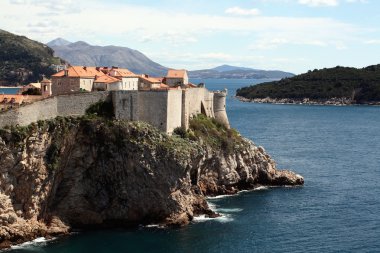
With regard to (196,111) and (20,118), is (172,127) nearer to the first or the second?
(196,111)

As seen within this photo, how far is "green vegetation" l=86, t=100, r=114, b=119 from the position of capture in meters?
60.0

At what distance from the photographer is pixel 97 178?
191 ft

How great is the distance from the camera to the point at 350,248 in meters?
52.6

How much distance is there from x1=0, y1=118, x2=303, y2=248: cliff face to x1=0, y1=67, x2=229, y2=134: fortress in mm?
1338

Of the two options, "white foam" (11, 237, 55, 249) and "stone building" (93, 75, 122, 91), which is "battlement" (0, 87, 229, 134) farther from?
"white foam" (11, 237, 55, 249)

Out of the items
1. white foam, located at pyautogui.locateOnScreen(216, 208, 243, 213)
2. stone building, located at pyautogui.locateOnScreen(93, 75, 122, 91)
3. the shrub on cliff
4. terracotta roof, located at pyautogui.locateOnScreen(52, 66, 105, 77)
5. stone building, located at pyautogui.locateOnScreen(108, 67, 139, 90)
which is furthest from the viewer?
the shrub on cliff

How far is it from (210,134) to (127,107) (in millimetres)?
13361

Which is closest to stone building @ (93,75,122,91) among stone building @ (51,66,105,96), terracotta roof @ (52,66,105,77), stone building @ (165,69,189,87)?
stone building @ (51,66,105,96)

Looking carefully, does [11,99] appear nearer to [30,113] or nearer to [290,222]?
[30,113]

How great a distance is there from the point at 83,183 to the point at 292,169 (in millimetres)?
37122

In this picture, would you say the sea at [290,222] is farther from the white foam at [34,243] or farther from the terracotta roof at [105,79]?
the terracotta roof at [105,79]

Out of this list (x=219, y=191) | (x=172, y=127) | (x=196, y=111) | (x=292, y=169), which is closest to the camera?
(x=172, y=127)

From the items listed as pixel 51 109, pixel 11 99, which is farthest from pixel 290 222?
pixel 11 99

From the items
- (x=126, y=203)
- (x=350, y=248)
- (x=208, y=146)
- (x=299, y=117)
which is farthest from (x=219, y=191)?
(x=299, y=117)
